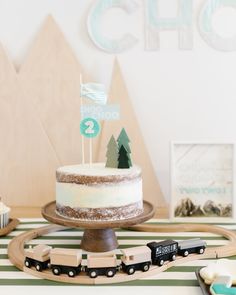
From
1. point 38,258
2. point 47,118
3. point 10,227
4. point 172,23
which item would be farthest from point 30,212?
point 172,23

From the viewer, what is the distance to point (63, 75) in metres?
1.56

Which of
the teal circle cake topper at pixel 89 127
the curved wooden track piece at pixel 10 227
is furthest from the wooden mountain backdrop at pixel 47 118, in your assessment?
the teal circle cake topper at pixel 89 127

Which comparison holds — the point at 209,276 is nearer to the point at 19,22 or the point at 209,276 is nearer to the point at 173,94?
the point at 173,94

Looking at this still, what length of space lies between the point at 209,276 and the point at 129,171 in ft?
1.19

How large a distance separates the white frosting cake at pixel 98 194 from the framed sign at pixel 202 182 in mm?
350

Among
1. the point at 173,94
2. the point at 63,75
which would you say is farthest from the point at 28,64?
the point at 173,94

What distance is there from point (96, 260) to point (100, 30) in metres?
0.87

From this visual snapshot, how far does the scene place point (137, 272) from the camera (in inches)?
40.9

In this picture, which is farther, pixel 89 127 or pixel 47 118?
pixel 47 118

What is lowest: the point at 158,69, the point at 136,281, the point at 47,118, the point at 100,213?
the point at 136,281

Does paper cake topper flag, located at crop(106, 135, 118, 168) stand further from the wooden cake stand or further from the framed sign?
the framed sign

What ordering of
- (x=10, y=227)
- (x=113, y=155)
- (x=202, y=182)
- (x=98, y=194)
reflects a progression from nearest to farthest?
(x=98, y=194), (x=113, y=155), (x=10, y=227), (x=202, y=182)

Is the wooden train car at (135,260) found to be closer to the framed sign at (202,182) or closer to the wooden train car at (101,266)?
the wooden train car at (101,266)

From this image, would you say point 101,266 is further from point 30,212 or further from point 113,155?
point 30,212
